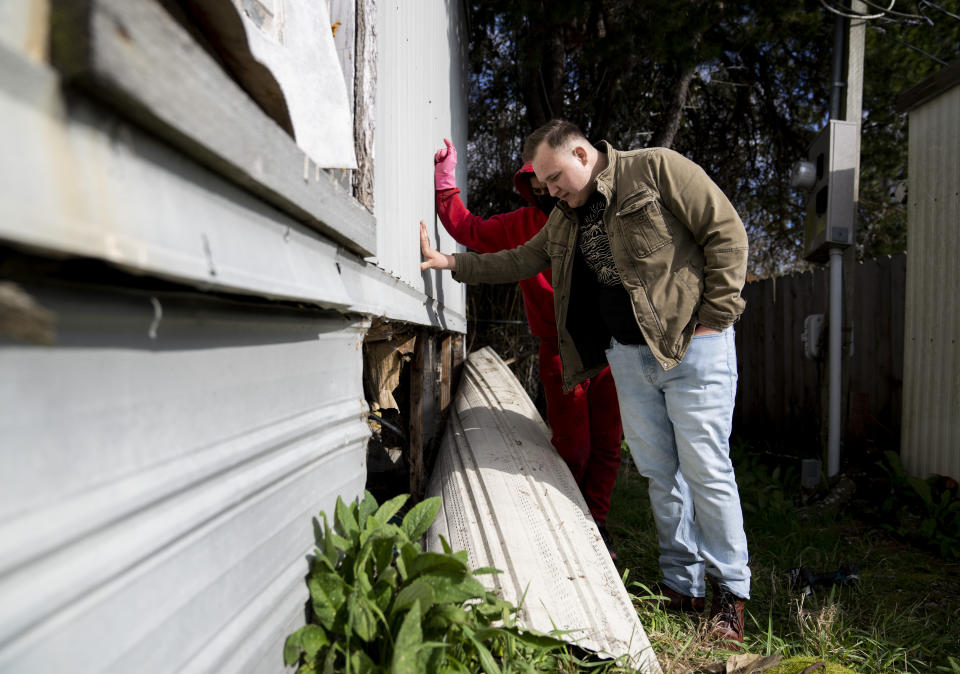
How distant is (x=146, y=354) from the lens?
2.46 feet

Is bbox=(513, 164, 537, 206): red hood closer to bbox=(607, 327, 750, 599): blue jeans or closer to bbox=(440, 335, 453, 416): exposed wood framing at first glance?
bbox=(607, 327, 750, 599): blue jeans

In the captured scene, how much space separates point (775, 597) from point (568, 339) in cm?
154

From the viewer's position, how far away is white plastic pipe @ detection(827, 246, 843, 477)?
4148 mm

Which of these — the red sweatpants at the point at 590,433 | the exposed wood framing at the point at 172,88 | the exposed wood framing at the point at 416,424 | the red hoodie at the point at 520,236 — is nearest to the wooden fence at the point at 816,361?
the red sweatpants at the point at 590,433

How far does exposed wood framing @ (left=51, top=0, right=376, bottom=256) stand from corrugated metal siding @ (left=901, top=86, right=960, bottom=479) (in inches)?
166

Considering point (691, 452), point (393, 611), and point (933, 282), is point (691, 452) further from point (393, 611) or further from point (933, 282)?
point (933, 282)

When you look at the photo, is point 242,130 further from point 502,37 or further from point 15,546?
point 502,37

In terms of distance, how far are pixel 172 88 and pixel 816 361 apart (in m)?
5.00

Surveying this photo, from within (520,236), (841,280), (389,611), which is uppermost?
(520,236)

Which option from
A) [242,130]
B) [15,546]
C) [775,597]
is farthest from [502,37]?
[15,546]

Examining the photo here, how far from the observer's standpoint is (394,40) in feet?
7.83

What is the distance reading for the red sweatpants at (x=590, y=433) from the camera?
3.22 metres

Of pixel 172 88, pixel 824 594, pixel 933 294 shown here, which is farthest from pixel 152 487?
pixel 933 294

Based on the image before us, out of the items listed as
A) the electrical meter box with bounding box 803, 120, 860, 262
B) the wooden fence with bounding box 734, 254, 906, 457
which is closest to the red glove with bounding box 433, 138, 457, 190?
the electrical meter box with bounding box 803, 120, 860, 262
